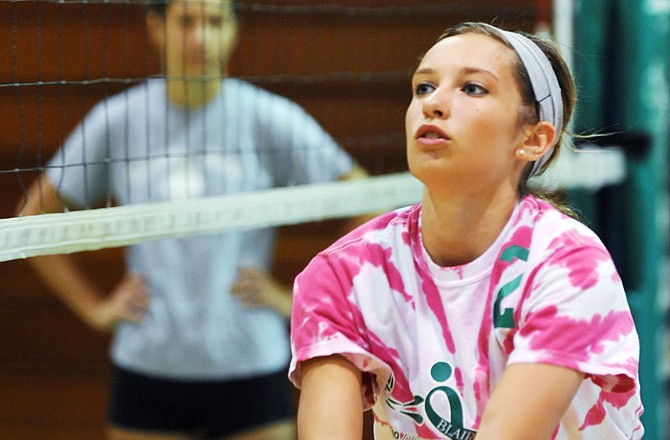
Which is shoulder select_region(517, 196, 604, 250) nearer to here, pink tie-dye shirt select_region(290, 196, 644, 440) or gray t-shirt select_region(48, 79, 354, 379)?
pink tie-dye shirt select_region(290, 196, 644, 440)

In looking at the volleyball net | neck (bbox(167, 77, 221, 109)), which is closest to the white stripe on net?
neck (bbox(167, 77, 221, 109))

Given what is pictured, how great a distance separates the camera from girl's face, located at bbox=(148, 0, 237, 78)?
314 centimetres

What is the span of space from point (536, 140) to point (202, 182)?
158 cm

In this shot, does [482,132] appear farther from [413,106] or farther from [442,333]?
[442,333]

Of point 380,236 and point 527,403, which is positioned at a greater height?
point 380,236

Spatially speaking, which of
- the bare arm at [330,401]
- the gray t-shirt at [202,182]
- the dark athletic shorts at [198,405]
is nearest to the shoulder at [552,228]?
the bare arm at [330,401]

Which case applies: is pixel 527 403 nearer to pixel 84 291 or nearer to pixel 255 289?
pixel 255 289

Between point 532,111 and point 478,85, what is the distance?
0.35ft

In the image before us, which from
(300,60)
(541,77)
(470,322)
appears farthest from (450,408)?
(300,60)

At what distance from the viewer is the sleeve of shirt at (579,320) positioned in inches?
61.0

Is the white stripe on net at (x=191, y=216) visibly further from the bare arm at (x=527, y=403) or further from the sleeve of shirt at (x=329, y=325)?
the bare arm at (x=527, y=403)

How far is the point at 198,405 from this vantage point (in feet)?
10.6

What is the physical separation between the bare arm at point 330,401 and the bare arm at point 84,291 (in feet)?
5.40

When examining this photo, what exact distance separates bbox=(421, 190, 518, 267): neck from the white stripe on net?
2.07ft
